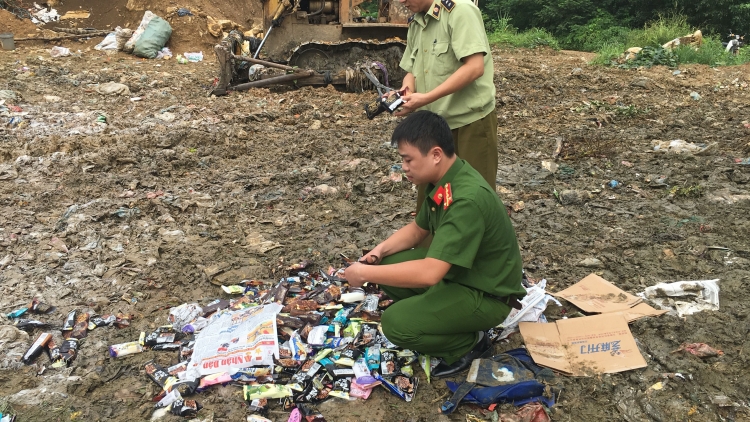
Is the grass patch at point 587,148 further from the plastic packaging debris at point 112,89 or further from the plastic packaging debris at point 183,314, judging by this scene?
the plastic packaging debris at point 112,89

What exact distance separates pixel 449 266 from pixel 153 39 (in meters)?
12.3

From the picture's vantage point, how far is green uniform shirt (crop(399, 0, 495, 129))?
112 inches

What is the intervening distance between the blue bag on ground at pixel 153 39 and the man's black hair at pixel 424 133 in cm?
1169

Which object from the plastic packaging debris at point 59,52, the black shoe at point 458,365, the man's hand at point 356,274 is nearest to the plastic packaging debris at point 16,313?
the man's hand at point 356,274

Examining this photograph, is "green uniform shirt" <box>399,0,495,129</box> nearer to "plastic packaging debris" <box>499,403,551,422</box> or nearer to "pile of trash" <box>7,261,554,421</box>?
"pile of trash" <box>7,261,554,421</box>

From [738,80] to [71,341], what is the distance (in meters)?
10.2

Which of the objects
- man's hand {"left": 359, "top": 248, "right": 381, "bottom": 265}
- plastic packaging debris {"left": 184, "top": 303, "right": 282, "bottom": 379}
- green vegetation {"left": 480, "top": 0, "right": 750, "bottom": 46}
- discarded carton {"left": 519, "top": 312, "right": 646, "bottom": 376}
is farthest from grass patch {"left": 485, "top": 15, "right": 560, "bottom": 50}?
plastic packaging debris {"left": 184, "top": 303, "right": 282, "bottom": 379}

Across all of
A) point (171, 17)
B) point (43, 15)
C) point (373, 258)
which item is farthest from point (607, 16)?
point (373, 258)

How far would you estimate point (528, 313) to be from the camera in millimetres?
2967

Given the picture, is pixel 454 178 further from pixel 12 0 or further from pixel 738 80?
pixel 12 0

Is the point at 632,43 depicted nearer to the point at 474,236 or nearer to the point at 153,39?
the point at 153,39

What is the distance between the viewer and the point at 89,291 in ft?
11.1

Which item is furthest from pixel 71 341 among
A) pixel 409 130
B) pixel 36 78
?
pixel 36 78

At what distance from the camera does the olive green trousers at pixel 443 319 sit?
245 centimetres
